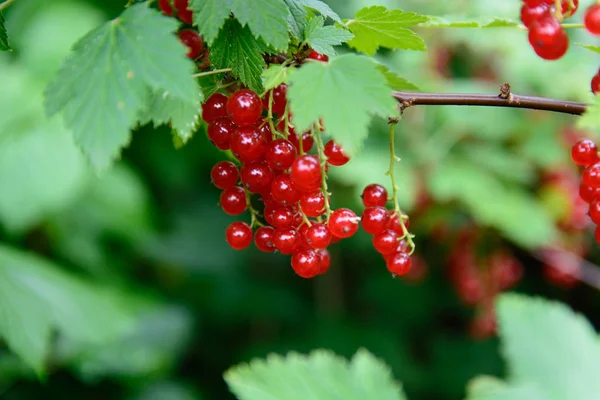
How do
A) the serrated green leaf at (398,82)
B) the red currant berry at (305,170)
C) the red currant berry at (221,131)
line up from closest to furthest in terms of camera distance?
the red currant berry at (305,170) → the red currant berry at (221,131) → the serrated green leaf at (398,82)

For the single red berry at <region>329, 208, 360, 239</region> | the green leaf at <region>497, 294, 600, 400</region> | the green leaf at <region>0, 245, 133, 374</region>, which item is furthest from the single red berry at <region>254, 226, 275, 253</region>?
the green leaf at <region>497, 294, 600, 400</region>

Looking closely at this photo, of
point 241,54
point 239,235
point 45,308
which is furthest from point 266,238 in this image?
point 45,308

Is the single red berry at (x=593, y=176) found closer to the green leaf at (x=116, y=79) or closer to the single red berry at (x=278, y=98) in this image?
the single red berry at (x=278, y=98)

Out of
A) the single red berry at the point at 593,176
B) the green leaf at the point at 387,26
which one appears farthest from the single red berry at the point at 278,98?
the single red berry at the point at 593,176

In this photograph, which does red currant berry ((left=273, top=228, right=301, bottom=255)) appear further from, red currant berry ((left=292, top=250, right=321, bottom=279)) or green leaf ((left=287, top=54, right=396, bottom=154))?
green leaf ((left=287, top=54, right=396, bottom=154))

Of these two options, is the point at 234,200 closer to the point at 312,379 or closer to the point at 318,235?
the point at 318,235

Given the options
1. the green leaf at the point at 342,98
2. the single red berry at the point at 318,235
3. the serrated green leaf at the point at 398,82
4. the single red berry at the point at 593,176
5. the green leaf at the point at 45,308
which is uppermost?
the serrated green leaf at the point at 398,82
